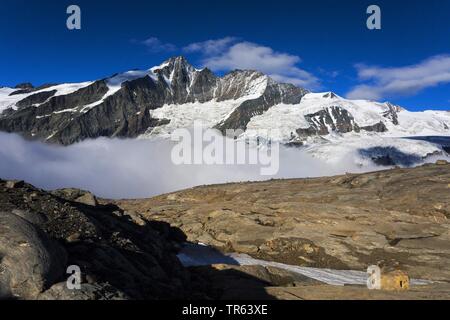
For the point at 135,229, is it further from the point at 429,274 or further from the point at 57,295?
the point at 429,274

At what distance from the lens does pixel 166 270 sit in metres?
31.1

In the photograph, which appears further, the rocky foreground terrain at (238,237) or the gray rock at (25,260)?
the rocky foreground terrain at (238,237)

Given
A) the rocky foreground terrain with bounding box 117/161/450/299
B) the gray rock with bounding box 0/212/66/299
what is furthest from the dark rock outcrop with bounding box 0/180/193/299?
the rocky foreground terrain with bounding box 117/161/450/299

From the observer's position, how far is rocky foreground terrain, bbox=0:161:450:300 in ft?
64.0

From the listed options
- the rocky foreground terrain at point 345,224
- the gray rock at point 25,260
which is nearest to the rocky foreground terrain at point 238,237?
the gray rock at point 25,260

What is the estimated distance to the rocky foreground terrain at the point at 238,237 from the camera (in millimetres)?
19500

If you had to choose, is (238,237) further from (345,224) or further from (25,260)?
(25,260)

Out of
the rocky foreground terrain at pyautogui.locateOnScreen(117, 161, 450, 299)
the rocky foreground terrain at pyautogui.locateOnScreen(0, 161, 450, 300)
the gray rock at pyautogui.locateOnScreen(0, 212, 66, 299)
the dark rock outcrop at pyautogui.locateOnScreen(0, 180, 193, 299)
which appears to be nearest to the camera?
the gray rock at pyautogui.locateOnScreen(0, 212, 66, 299)

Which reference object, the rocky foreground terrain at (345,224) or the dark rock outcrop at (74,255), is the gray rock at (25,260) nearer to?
the dark rock outcrop at (74,255)

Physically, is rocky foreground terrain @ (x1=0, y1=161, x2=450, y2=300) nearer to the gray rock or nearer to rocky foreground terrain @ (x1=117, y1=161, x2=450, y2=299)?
the gray rock
